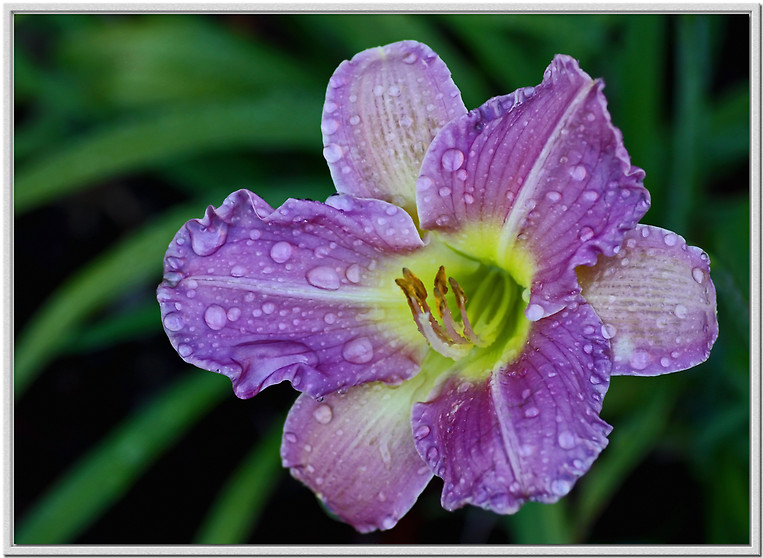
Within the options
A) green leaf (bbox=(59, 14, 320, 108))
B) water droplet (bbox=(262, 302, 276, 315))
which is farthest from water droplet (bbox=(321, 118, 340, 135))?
green leaf (bbox=(59, 14, 320, 108))

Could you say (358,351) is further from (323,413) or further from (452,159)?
(452,159)

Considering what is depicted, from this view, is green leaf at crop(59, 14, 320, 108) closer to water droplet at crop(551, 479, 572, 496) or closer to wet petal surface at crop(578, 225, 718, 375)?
wet petal surface at crop(578, 225, 718, 375)

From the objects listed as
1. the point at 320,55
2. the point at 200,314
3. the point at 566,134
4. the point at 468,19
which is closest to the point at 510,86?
the point at 468,19

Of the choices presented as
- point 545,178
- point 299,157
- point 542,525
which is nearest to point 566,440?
point 545,178

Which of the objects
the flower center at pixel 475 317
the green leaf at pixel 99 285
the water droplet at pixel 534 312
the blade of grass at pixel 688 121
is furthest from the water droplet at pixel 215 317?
the blade of grass at pixel 688 121

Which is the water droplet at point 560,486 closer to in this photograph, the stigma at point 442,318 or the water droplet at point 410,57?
the stigma at point 442,318

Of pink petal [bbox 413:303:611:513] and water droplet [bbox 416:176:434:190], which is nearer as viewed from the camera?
pink petal [bbox 413:303:611:513]
